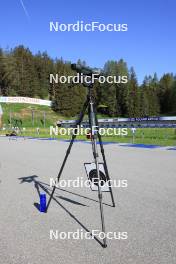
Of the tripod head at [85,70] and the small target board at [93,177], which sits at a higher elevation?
the tripod head at [85,70]

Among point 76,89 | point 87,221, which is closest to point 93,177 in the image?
point 87,221

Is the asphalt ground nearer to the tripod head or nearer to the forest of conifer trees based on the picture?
the tripod head

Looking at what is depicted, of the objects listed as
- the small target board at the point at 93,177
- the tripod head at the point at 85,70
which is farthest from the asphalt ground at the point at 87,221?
the tripod head at the point at 85,70

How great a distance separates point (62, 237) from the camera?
441 centimetres

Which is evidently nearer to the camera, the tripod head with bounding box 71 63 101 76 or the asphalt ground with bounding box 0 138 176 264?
the asphalt ground with bounding box 0 138 176 264

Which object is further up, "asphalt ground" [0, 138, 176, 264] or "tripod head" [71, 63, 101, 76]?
"tripod head" [71, 63, 101, 76]

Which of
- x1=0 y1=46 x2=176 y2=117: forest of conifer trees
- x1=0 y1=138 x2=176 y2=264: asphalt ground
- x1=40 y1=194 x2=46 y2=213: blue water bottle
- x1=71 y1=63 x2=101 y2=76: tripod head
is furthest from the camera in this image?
x1=0 y1=46 x2=176 y2=117: forest of conifer trees

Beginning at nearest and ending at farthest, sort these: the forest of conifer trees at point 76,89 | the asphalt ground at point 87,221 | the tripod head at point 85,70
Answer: the asphalt ground at point 87,221, the tripod head at point 85,70, the forest of conifer trees at point 76,89

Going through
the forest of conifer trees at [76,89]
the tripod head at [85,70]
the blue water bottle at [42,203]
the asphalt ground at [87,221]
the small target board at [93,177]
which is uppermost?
the forest of conifer trees at [76,89]

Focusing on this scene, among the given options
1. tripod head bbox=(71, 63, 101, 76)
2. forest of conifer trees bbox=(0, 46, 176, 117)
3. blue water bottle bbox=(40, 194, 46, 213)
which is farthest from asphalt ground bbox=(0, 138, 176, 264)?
forest of conifer trees bbox=(0, 46, 176, 117)

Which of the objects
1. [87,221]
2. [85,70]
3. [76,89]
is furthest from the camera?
[76,89]

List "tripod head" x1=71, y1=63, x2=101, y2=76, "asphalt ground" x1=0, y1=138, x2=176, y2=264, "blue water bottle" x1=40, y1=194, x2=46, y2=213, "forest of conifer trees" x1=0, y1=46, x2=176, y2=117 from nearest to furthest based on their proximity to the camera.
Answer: "asphalt ground" x1=0, y1=138, x2=176, y2=264
"tripod head" x1=71, y1=63, x2=101, y2=76
"blue water bottle" x1=40, y1=194, x2=46, y2=213
"forest of conifer trees" x1=0, y1=46, x2=176, y2=117

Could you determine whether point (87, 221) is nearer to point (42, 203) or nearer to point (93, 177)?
point (93, 177)

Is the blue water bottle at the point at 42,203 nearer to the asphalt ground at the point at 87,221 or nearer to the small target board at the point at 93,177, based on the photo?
the asphalt ground at the point at 87,221
